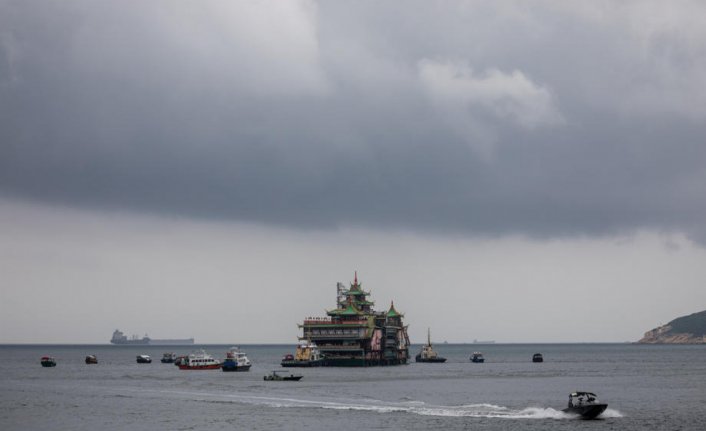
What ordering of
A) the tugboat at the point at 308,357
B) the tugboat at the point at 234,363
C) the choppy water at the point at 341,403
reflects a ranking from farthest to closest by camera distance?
the tugboat at the point at 308,357
the tugboat at the point at 234,363
the choppy water at the point at 341,403

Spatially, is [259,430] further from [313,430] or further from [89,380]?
[89,380]

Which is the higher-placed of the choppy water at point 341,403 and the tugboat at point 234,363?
the tugboat at point 234,363

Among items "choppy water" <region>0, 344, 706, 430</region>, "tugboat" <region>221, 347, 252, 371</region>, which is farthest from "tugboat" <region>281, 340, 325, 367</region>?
"choppy water" <region>0, 344, 706, 430</region>

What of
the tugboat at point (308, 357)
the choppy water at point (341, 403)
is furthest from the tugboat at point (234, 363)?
the choppy water at point (341, 403)

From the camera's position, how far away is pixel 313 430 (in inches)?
3356

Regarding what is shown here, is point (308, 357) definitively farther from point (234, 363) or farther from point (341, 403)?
point (341, 403)

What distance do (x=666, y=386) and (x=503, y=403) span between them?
166ft

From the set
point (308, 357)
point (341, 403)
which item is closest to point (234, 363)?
point (308, 357)

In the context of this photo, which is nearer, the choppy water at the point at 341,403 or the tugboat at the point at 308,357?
the choppy water at the point at 341,403

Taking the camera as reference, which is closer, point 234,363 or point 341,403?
point 341,403

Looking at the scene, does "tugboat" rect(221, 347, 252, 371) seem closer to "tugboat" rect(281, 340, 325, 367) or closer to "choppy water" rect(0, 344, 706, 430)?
"tugboat" rect(281, 340, 325, 367)

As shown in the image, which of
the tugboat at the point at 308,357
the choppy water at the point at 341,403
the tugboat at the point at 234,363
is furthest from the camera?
the tugboat at the point at 308,357

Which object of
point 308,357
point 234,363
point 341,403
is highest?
point 308,357

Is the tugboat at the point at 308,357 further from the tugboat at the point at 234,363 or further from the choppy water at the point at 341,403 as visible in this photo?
the choppy water at the point at 341,403
